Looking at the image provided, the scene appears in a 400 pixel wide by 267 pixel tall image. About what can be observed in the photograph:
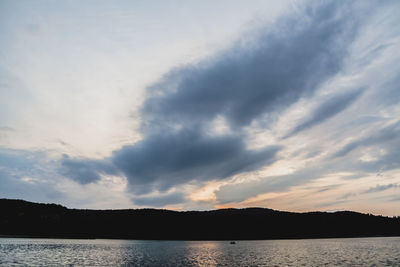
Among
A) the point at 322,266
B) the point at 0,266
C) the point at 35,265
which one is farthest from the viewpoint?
the point at 322,266

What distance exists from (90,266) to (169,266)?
19482 mm

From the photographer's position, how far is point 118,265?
247 feet

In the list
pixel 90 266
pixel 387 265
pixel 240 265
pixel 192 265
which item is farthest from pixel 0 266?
pixel 387 265

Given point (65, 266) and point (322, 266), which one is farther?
point (322, 266)

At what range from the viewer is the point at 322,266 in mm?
74438

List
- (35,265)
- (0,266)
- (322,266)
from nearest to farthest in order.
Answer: (0,266), (35,265), (322,266)

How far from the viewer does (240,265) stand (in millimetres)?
76312

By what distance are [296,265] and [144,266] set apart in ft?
128

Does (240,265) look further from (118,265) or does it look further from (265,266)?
(118,265)

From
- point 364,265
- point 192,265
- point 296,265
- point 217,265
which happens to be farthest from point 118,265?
point 364,265

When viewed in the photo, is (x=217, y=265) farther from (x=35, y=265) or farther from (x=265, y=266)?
(x=35, y=265)

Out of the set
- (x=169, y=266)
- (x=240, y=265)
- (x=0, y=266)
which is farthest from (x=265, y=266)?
(x=0, y=266)

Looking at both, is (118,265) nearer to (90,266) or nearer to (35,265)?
(90,266)

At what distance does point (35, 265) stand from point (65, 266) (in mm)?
7032
